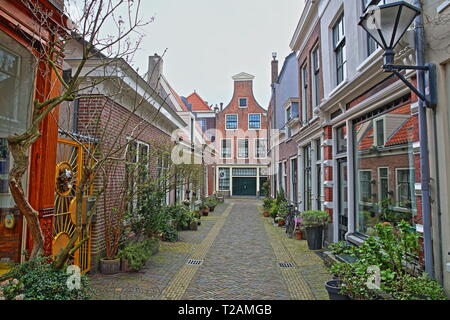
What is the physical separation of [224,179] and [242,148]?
12.6ft

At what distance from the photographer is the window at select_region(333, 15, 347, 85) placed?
7.03m

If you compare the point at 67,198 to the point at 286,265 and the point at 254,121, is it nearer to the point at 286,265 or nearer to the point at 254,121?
the point at 286,265

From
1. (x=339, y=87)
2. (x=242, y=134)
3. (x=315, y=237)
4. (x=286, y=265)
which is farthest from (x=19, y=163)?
(x=242, y=134)

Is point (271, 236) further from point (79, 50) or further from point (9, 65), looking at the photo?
point (9, 65)

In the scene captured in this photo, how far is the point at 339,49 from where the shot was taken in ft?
24.0

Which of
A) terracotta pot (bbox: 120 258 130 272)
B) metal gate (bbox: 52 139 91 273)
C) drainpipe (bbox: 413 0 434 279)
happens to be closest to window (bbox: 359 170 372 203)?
drainpipe (bbox: 413 0 434 279)

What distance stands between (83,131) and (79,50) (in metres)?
1.64

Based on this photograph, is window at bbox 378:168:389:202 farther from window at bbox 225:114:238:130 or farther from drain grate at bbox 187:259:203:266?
window at bbox 225:114:238:130

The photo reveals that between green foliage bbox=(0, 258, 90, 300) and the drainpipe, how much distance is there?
403 cm

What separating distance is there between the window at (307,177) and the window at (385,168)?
4195 millimetres

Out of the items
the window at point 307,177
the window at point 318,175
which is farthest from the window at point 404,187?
the window at point 307,177

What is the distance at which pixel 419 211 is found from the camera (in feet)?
12.3

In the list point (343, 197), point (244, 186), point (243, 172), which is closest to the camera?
point (343, 197)
